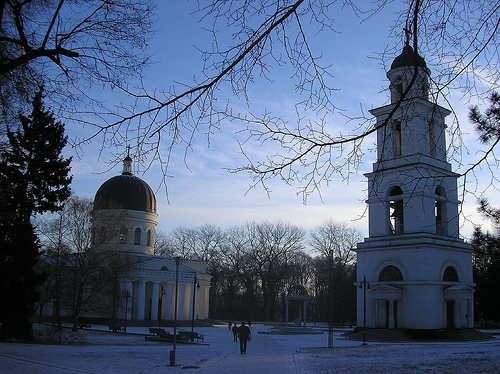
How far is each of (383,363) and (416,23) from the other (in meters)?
14.6

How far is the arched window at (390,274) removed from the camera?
3550 cm

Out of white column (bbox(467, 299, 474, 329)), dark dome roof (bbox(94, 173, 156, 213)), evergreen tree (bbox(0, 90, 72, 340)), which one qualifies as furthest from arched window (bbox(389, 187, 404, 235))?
dark dome roof (bbox(94, 173, 156, 213))

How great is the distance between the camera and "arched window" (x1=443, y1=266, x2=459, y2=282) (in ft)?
117

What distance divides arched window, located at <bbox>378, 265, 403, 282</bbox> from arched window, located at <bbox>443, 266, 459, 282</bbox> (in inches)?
121

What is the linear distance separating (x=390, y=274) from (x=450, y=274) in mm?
4167

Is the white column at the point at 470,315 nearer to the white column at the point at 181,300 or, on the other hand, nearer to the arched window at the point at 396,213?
the arched window at the point at 396,213

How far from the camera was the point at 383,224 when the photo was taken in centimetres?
3700

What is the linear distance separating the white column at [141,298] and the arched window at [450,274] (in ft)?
105

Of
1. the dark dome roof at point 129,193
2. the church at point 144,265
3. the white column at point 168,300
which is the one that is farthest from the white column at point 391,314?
the dark dome roof at point 129,193

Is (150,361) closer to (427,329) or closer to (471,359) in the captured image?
(471,359)

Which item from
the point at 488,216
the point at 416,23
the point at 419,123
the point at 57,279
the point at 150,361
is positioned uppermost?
the point at 419,123

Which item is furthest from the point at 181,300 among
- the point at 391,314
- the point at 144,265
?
the point at 391,314

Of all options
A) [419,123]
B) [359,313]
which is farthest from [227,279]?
[419,123]

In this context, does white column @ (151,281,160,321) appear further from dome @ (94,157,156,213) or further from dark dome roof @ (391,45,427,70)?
dark dome roof @ (391,45,427,70)
